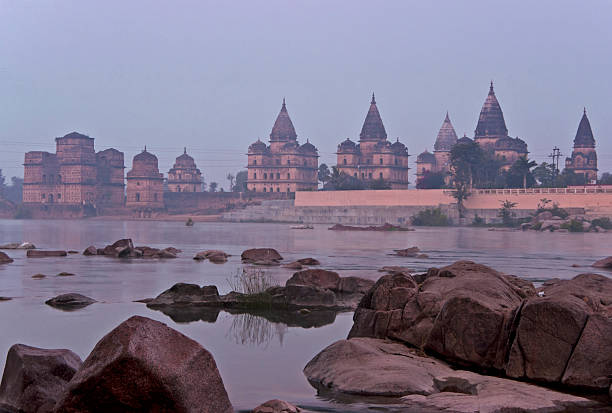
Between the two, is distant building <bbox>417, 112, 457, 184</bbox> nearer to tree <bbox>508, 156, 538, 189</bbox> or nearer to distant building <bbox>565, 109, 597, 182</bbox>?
distant building <bbox>565, 109, 597, 182</bbox>

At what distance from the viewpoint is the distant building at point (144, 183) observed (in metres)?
102

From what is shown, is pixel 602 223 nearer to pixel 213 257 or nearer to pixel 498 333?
pixel 213 257

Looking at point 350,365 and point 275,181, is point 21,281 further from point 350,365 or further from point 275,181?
point 275,181

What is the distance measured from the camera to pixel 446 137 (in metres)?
116

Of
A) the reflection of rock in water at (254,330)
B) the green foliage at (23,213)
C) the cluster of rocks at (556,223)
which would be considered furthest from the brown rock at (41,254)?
the green foliage at (23,213)

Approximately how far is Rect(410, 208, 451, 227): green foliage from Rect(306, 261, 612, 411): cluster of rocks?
5778cm

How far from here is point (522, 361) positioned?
20.7ft

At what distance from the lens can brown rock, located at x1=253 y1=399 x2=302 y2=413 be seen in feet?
17.4

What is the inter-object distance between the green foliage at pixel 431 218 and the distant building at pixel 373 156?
35.3 m

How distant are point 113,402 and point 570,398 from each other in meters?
3.07

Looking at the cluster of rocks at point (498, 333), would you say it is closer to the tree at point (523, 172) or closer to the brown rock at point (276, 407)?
the brown rock at point (276, 407)

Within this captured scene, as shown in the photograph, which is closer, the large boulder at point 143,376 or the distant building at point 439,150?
A: the large boulder at point 143,376

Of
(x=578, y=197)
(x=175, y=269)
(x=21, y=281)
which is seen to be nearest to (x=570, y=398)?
(x=21, y=281)

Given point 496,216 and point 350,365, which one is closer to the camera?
point 350,365
